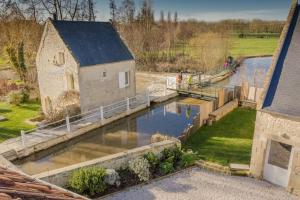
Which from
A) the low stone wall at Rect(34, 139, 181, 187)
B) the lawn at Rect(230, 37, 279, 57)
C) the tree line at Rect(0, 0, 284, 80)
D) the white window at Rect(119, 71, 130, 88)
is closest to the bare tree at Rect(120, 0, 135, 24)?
the tree line at Rect(0, 0, 284, 80)

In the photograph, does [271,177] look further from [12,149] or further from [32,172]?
[12,149]

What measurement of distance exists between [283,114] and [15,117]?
16670 mm

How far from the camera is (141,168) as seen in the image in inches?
408

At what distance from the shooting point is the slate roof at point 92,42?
57.6 ft

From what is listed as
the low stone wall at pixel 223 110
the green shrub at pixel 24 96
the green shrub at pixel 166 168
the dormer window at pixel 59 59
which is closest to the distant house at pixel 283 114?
the green shrub at pixel 166 168

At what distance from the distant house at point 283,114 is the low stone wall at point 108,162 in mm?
4086

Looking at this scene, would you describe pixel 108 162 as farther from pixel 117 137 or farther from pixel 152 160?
pixel 117 137

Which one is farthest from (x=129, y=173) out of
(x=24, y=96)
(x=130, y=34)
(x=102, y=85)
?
(x=130, y=34)

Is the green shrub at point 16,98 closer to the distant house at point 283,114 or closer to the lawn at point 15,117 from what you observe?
the lawn at point 15,117

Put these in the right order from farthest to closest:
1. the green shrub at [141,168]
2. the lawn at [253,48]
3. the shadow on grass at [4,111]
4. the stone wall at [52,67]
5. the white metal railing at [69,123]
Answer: the lawn at [253,48] < the shadow on grass at [4,111] < the stone wall at [52,67] < the white metal railing at [69,123] < the green shrub at [141,168]

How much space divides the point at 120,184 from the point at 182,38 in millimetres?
49473

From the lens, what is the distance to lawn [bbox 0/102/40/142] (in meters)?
15.1

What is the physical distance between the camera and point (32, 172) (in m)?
11.6

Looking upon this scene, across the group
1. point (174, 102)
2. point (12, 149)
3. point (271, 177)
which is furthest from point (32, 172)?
point (174, 102)
